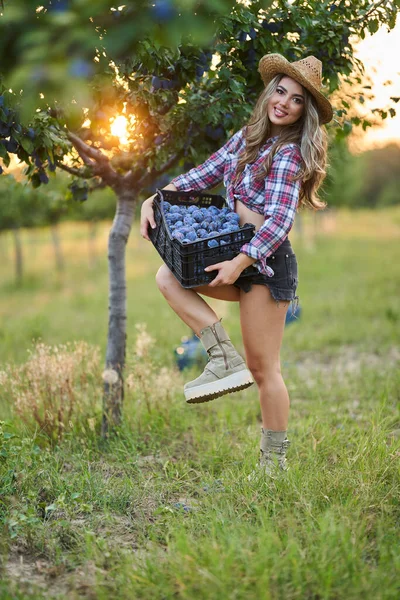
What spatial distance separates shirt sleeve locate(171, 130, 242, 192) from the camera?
11.0 feet

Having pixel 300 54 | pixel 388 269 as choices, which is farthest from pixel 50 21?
pixel 388 269

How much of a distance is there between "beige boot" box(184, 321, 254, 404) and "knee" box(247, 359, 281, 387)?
216 mm

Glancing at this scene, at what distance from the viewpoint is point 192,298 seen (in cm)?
315

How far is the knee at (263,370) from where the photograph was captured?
324 centimetres

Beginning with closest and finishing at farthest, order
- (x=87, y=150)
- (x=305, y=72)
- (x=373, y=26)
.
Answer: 1. (x=305, y=72)
2. (x=373, y=26)
3. (x=87, y=150)

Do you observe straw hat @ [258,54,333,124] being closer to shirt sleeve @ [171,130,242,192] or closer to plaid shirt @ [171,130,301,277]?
plaid shirt @ [171,130,301,277]

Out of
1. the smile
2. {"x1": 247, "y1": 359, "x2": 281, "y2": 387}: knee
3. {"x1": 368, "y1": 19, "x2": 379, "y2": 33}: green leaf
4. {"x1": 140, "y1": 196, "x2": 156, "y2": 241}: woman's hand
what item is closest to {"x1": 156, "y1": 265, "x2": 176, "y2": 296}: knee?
{"x1": 140, "y1": 196, "x2": 156, "y2": 241}: woman's hand

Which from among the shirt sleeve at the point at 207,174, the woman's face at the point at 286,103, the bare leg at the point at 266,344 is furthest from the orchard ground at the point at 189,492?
the woman's face at the point at 286,103

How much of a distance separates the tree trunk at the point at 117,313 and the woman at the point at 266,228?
0.90 m

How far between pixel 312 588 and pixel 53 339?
6.51 m

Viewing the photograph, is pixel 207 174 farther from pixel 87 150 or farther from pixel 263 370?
pixel 263 370

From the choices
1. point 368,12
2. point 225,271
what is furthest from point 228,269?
point 368,12

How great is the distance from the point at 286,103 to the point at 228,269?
93 centimetres

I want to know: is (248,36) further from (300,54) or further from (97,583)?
(97,583)
